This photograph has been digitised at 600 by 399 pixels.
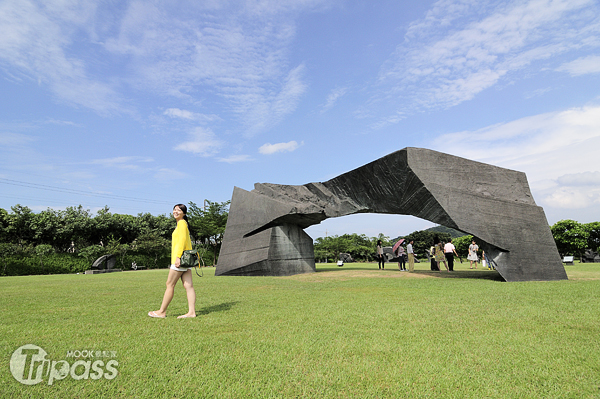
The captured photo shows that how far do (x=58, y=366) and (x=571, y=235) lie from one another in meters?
36.2

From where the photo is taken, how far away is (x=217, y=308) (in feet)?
19.7

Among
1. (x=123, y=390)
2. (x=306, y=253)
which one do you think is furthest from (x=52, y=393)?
(x=306, y=253)

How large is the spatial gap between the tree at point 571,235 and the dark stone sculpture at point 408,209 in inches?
940

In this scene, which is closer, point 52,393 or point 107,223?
point 52,393

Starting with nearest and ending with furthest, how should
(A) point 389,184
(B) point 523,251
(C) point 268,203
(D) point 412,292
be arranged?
(D) point 412,292 → (B) point 523,251 → (A) point 389,184 → (C) point 268,203

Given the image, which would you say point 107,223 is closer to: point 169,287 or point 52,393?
point 169,287

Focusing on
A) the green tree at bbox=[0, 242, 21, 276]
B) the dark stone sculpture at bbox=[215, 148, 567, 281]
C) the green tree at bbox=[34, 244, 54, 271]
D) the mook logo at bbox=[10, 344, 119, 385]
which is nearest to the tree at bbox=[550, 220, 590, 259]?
the dark stone sculpture at bbox=[215, 148, 567, 281]

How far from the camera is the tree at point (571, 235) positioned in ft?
93.6

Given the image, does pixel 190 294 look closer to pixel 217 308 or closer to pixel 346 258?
pixel 217 308

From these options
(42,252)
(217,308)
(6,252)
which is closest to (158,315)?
(217,308)

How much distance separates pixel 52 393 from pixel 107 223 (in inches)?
1307

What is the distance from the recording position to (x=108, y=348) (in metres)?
3.50

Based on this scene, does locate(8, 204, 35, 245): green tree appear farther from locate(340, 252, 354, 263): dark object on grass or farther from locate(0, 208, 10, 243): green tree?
locate(340, 252, 354, 263): dark object on grass

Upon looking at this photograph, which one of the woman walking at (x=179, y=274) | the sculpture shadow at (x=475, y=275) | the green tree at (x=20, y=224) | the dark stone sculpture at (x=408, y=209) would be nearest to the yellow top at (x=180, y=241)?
the woman walking at (x=179, y=274)
